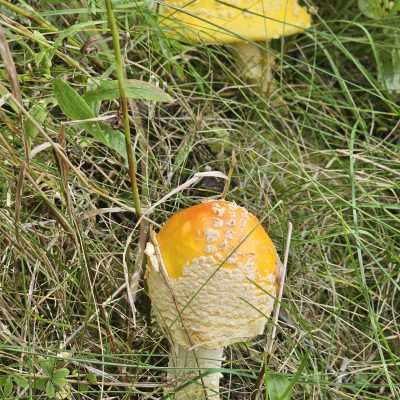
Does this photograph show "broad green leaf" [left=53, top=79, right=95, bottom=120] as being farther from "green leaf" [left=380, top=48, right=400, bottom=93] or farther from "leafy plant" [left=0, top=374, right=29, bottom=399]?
"green leaf" [left=380, top=48, right=400, bottom=93]

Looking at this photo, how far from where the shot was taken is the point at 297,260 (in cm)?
168

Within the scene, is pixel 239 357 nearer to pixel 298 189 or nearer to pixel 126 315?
pixel 126 315

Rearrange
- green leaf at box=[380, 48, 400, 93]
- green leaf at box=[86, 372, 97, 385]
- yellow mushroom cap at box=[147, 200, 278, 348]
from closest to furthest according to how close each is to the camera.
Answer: yellow mushroom cap at box=[147, 200, 278, 348]
green leaf at box=[86, 372, 97, 385]
green leaf at box=[380, 48, 400, 93]

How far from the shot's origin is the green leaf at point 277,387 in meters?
1.17

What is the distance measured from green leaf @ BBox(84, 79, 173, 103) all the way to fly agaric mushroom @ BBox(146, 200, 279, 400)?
0.71 feet

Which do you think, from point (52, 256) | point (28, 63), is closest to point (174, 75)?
point (28, 63)

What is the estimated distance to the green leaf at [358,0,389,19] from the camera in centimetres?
198

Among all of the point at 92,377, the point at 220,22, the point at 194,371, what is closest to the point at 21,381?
the point at 92,377

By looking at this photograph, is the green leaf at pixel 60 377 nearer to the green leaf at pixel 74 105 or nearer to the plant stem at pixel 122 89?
the plant stem at pixel 122 89

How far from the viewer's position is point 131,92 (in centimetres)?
115

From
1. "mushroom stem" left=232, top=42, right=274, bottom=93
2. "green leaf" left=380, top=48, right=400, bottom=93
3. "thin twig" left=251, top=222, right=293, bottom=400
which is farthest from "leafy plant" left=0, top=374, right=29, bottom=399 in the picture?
"green leaf" left=380, top=48, right=400, bottom=93

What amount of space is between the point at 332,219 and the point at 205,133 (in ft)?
1.38

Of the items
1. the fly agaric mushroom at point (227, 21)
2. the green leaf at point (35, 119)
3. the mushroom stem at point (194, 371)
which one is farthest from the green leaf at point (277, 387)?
the fly agaric mushroom at point (227, 21)

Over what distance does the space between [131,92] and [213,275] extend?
1.09ft
